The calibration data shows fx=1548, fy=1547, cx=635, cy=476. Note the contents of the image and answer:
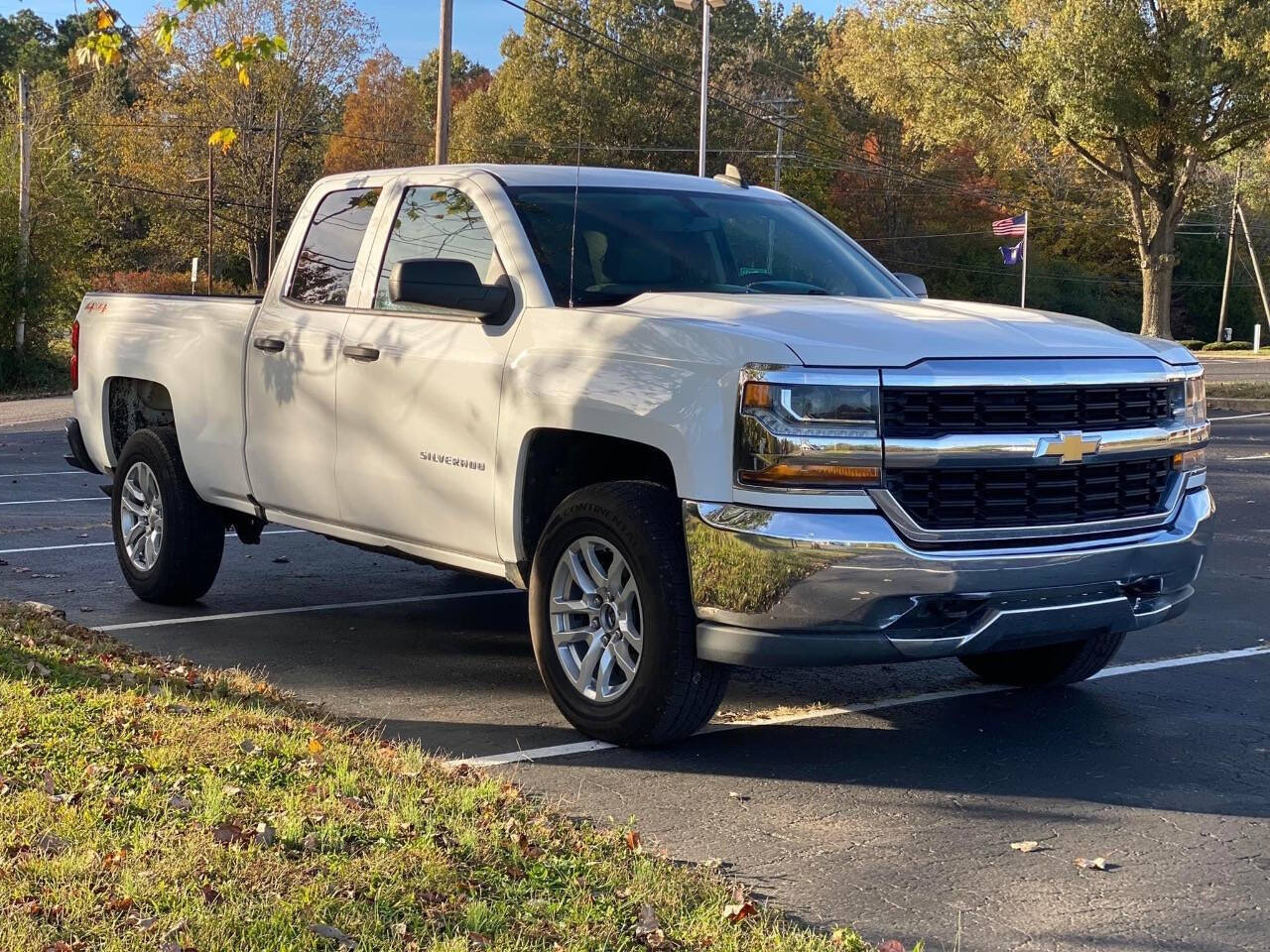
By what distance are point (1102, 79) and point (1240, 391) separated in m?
6.93

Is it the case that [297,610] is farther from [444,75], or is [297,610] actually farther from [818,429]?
[444,75]

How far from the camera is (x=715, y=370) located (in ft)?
16.5

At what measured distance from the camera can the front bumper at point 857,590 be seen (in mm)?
4859

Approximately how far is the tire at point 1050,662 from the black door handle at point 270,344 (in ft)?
11.1

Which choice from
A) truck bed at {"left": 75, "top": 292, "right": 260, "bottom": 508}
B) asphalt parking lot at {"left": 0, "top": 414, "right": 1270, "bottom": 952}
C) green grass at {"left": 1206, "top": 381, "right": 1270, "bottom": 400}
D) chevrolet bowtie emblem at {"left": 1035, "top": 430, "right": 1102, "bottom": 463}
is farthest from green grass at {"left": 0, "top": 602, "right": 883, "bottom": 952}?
green grass at {"left": 1206, "top": 381, "right": 1270, "bottom": 400}

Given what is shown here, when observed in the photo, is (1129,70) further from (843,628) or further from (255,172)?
(255,172)

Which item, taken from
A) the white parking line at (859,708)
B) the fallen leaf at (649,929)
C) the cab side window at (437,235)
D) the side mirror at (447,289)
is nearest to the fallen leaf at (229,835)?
the white parking line at (859,708)

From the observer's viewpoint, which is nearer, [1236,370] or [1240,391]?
[1240,391]

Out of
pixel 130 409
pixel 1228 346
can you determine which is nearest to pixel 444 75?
pixel 130 409

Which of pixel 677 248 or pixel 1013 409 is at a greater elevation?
pixel 677 248

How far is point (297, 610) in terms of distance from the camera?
8.20 meters

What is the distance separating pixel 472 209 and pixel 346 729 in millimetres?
2263

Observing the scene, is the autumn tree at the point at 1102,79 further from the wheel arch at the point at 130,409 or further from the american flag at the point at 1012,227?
the wheel arch at the point at 130,409

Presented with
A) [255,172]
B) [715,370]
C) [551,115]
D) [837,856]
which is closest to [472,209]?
[715,370]
